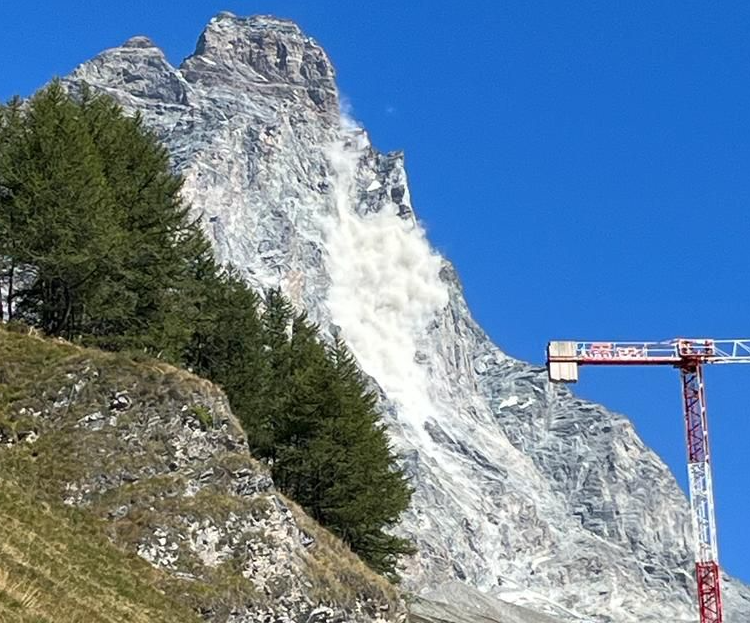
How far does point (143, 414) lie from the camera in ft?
138

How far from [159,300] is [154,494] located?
15640 millimetres

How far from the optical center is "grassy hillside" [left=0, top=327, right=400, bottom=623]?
3591cm

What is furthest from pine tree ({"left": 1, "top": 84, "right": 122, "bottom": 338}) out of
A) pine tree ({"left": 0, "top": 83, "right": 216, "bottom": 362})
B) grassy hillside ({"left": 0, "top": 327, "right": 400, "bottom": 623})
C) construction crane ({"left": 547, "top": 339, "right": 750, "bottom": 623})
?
construction crane ({"left": 547, "top": 339, "right": 750, "bottom": 623})

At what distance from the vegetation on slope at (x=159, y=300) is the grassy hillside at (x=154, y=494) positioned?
181 centimetres

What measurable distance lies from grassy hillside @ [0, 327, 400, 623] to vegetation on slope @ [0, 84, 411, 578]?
1.81 meters

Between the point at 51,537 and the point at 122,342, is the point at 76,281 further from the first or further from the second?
the point at 51,537

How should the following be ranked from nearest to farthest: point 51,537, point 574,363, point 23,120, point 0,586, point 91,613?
point 0,586
point 91,613
point 51,537
point 23,120
point 574,363

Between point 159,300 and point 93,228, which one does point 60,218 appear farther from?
point 159,300

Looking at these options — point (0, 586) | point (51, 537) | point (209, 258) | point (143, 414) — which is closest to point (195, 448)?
point (143, 414)

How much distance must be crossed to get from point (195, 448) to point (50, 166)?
Result: 15609 millimetres

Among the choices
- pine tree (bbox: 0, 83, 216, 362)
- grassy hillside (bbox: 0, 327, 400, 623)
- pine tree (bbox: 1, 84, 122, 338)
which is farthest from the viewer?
pine tree (bbox: 0, 83, 216, 362)

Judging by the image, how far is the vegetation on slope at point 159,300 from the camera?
159 feet

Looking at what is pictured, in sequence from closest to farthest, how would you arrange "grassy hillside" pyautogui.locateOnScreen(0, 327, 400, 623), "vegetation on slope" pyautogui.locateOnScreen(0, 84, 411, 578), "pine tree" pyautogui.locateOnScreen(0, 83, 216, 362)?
"grassy hillside" pyautogui.locateOnScreen(0, 327, 400, 623) < "pine tree" pyautogui.locateOnScreen(0, 83, 216, 362) < "vegetation on slope" pyautogui.locateOnScreen(0, 84, 411, 578)

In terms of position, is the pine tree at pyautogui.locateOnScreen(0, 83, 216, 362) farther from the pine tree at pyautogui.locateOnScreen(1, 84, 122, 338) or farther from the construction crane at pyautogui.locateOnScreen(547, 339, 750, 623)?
the construction crane at pyautogui.locateOnScreen(547, 339, 750, 623)
